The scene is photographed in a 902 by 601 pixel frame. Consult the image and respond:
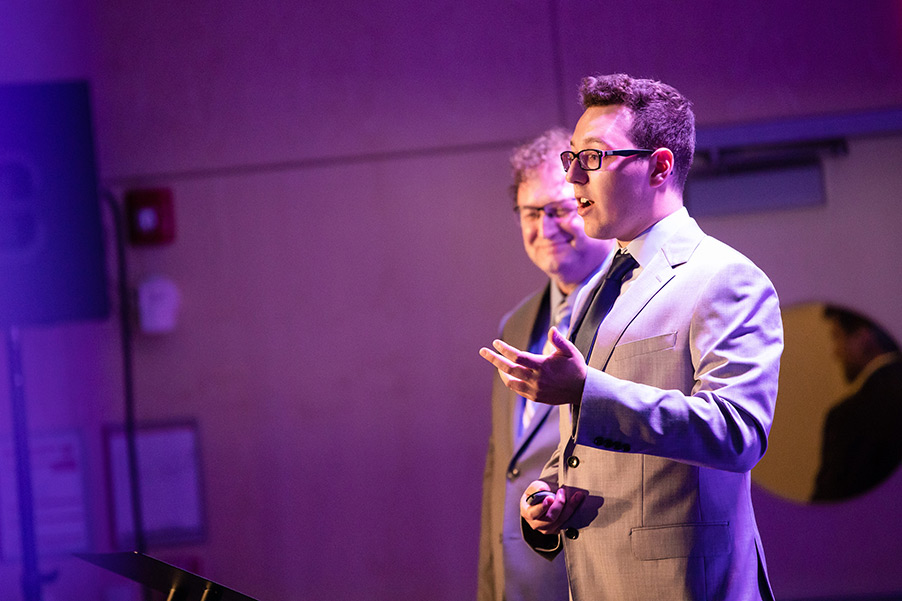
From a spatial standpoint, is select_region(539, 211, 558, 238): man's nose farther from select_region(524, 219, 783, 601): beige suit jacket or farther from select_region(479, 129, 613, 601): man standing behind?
select_region(524, 219, 783, 601): beige suit jacket

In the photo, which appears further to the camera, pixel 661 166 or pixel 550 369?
pixel 661 166

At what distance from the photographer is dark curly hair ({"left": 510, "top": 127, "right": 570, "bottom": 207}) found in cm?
202

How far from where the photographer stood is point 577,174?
137 centimetres

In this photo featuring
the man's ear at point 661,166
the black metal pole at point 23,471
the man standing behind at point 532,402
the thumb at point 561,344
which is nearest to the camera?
the thumb at point 561,344

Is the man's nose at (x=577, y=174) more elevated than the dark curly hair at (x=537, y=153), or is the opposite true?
the dark curly hair at (x=537, y=153)

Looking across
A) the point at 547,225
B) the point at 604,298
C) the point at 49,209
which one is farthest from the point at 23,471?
the point at 604,298

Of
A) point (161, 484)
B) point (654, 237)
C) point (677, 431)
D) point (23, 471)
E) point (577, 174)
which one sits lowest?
point (161, 484)

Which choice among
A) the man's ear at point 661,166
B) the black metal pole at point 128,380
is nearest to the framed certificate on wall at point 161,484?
the black metal pole at point 128,380

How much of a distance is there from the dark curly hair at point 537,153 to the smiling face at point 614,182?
2.04ft

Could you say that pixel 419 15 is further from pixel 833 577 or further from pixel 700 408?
pixel 833 577

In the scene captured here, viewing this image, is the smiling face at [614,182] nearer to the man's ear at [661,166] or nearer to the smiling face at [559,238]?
the man's ear at [661,166]

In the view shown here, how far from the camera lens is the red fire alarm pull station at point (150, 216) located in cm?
286

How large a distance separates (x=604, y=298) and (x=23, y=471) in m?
1.74

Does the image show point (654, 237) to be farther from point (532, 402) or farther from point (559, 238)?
point (532, 402)
